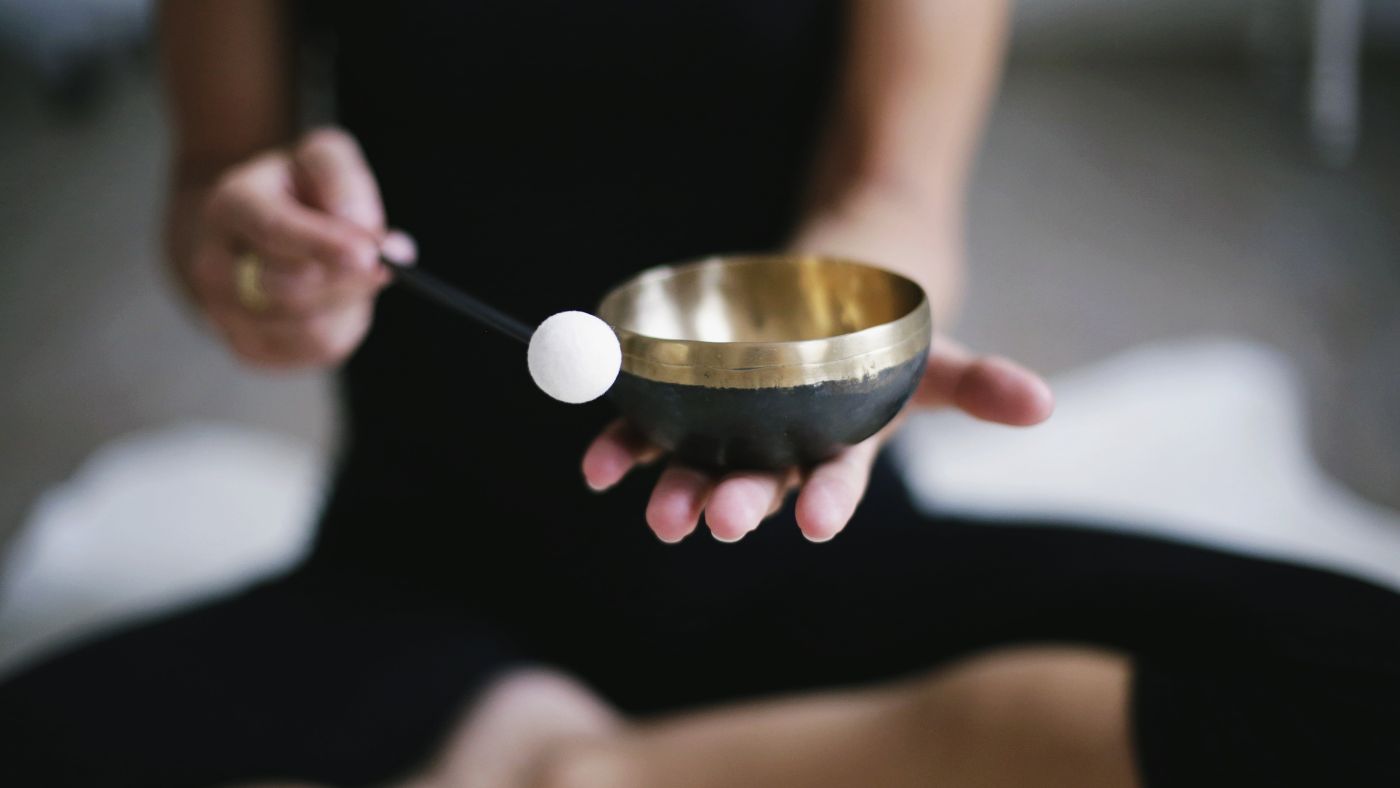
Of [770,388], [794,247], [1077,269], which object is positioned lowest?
[1077,269]

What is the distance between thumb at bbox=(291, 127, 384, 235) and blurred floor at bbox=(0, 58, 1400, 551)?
133cm

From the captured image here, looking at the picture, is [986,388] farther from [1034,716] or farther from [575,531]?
[575,531]

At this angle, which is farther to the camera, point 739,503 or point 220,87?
point 220,87

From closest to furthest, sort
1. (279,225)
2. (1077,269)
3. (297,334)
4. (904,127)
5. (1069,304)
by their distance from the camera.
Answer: (279,225) < (297,334) < (904,127) < (1069,304) < (1077,269)

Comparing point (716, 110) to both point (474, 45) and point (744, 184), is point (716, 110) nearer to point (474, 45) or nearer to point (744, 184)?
point (744, 184)

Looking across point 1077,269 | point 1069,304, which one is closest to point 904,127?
point 1069,304

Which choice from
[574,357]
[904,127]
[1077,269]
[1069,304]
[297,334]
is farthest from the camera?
[1077,269]

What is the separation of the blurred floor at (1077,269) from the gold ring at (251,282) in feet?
4.03

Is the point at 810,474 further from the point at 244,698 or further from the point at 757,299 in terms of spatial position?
the point at 244,698

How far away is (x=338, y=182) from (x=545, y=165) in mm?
257

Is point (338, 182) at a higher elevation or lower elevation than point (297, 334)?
higher

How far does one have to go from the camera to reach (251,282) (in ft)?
2.21

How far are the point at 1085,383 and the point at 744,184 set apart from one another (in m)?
0.98

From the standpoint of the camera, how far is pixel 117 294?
8.48 feet
